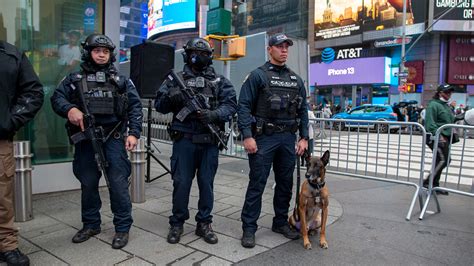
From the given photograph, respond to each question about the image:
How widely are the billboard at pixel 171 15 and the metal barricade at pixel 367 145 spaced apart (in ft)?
123

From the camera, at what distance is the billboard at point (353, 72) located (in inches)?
1302

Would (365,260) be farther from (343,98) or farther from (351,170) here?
(343,98)

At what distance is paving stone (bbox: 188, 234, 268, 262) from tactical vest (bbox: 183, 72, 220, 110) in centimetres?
139

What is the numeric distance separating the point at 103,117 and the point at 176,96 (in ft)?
2.47

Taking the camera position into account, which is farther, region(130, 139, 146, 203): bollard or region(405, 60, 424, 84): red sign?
region(405, 60, 424, 84): red sign

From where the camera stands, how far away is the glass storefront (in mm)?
5332

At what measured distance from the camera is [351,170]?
7.26 metres

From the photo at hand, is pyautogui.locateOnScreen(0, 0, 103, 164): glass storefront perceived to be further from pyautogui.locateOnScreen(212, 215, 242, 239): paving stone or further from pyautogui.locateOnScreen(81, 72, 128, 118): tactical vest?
pyautogui.locateOnScreen(212, 215, 242, 239): paving stone

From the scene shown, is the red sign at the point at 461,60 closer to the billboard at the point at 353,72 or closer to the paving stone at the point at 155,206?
the billboard at the point at 353,72

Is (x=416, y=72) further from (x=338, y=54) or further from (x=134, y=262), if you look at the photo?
(x=134, y=262)

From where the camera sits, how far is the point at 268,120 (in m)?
3.87

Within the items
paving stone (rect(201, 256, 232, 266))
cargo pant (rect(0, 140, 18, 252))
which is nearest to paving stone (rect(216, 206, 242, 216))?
paving stone (rect(201, 256, 232, 266))

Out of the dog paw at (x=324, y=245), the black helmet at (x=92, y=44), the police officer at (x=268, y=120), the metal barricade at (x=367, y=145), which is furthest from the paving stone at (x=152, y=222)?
the metal barricade at (x=367, y=145)

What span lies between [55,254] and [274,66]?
9.27 ft
